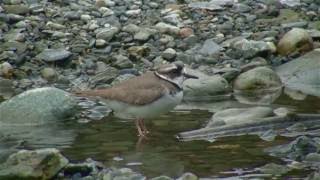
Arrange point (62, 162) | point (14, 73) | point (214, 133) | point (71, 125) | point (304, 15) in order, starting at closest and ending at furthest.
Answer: point (62, 162) → point (214, 133) → point (71, 125) → point (14, 73) → point (304, 15)

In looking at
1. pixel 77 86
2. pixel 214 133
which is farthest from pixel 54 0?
pixel 214 133

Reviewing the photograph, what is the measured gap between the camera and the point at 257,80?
12.8 metres

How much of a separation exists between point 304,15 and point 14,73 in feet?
17.6

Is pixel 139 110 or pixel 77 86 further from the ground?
pixel 139 110

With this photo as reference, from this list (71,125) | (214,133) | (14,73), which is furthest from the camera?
(14,73)

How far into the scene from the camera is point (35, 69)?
1390cm

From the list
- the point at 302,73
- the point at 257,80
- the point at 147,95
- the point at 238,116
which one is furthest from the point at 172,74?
the point at 302,73

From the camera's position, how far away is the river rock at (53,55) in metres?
14.1

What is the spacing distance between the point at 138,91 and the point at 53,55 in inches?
179

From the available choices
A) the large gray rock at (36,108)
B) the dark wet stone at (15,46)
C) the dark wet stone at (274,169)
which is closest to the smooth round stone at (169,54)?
the dark wet stone at (15,46)

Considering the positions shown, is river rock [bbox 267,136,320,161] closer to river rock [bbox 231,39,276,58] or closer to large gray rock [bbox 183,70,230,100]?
large gray rock [bbox 183,70,230,100]

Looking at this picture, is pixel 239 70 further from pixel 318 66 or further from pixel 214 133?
pixel 214 133

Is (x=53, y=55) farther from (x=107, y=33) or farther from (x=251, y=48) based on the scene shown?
(x=251, y=48)

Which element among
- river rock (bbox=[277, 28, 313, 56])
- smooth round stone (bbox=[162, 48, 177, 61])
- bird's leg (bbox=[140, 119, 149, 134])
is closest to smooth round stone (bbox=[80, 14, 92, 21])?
smooth round stone (bbox=[162, 48, 177, 61])
